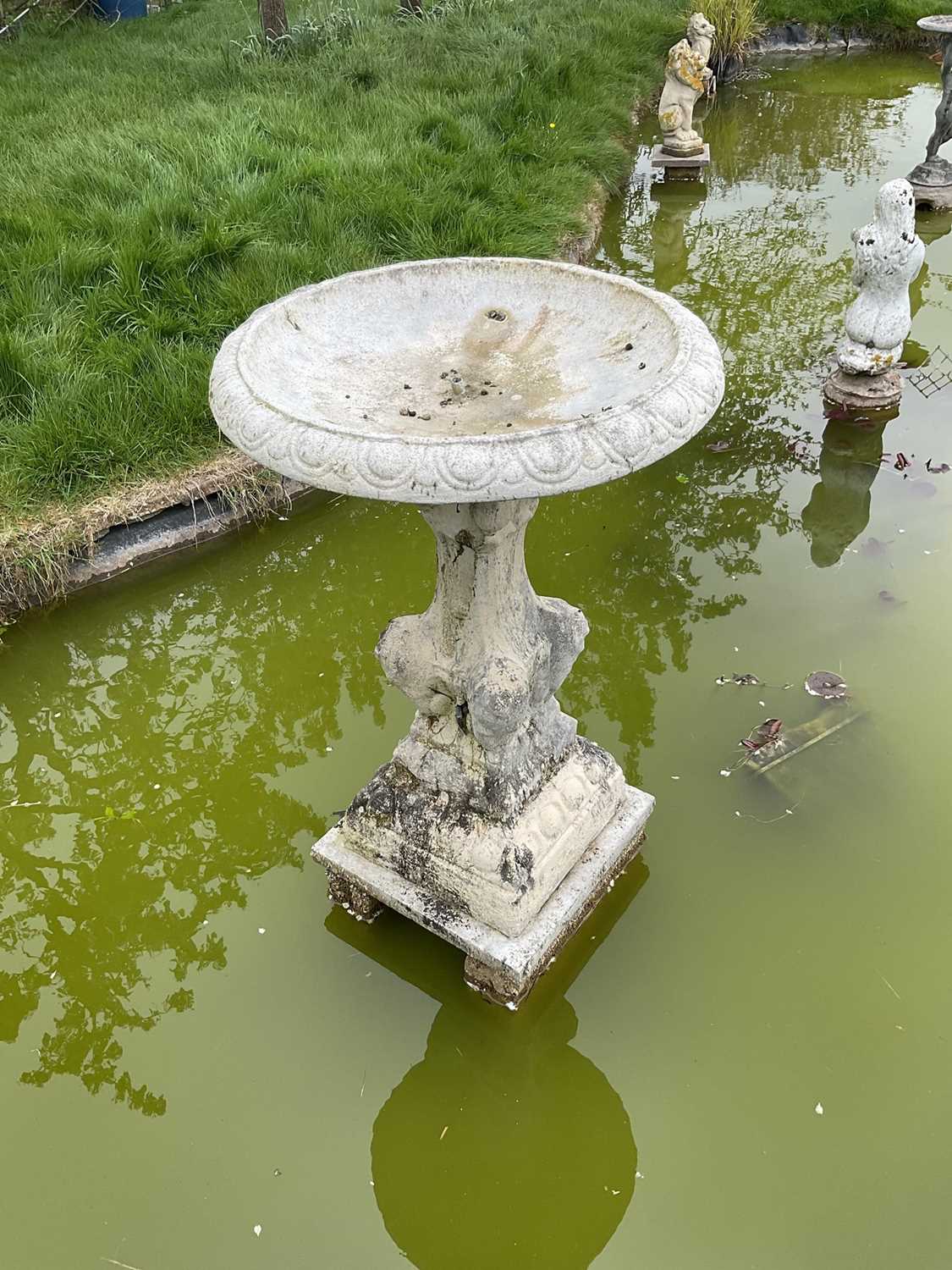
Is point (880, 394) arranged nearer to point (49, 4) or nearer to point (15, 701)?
point (15, 701)

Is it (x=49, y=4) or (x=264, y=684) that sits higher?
(x=49, y=4)

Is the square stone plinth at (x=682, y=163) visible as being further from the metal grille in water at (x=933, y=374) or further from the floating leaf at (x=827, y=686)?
the floating leaf at (x=827, y=686)

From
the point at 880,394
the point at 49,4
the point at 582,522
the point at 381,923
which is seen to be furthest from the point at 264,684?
the point at 49,4

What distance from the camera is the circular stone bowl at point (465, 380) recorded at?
178 cm

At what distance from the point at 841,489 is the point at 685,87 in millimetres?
→ 5122

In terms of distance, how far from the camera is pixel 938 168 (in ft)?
25.1

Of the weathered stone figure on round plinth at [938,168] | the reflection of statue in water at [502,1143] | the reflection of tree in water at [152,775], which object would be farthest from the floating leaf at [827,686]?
the weathered stone figure on round plinth at [938,168]

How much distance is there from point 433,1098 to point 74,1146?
3.22ft

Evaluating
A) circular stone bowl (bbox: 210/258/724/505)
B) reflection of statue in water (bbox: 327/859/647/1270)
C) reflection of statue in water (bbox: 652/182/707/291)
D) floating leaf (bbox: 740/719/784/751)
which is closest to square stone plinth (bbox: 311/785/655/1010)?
reflection of statue in water (bbox: 327/859/647/1270)

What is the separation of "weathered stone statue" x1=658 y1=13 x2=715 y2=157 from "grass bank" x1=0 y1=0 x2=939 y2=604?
52cm

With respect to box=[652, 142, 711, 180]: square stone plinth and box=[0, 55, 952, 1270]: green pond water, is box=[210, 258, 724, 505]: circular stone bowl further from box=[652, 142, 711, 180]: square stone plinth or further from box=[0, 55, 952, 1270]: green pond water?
box=[652, 142, 711, 180]: square stone plinth

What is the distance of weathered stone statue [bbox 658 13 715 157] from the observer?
7988mm

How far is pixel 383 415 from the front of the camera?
222 cm

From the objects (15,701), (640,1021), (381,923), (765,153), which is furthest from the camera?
(765,153)
